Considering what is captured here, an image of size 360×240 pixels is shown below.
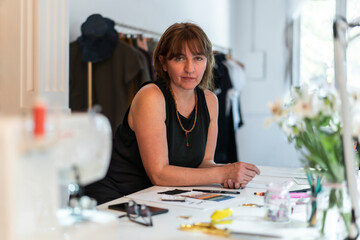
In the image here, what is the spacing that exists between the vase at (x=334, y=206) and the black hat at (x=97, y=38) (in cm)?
212

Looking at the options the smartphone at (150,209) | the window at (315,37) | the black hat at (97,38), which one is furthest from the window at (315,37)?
the smartphone at (150,209)

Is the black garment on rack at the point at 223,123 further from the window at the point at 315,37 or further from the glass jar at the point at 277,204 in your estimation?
the glass jar at the point at 277,204

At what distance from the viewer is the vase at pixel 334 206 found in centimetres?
109

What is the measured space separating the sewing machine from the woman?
87 cm

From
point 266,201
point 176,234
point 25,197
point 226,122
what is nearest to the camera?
point 25,197

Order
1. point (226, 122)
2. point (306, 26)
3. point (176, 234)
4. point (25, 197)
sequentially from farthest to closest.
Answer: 1. point (306, 26)
2. point (226, 122)
3. point (176, 234)
4. point (25, 197)

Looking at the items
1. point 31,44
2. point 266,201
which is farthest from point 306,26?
point 266,201

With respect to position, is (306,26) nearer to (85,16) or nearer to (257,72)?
(257,72)

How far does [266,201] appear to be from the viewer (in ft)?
4.12

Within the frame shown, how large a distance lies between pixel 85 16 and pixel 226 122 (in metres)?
1.76

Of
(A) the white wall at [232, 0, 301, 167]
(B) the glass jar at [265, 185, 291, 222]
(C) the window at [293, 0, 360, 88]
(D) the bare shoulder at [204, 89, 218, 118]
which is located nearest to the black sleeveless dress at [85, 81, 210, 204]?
(D) the bare shoulder at [204, 89, 218, 118]

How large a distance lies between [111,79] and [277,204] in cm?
201

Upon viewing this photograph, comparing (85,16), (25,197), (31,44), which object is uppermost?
(85,16)

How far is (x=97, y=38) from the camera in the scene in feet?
9.70
